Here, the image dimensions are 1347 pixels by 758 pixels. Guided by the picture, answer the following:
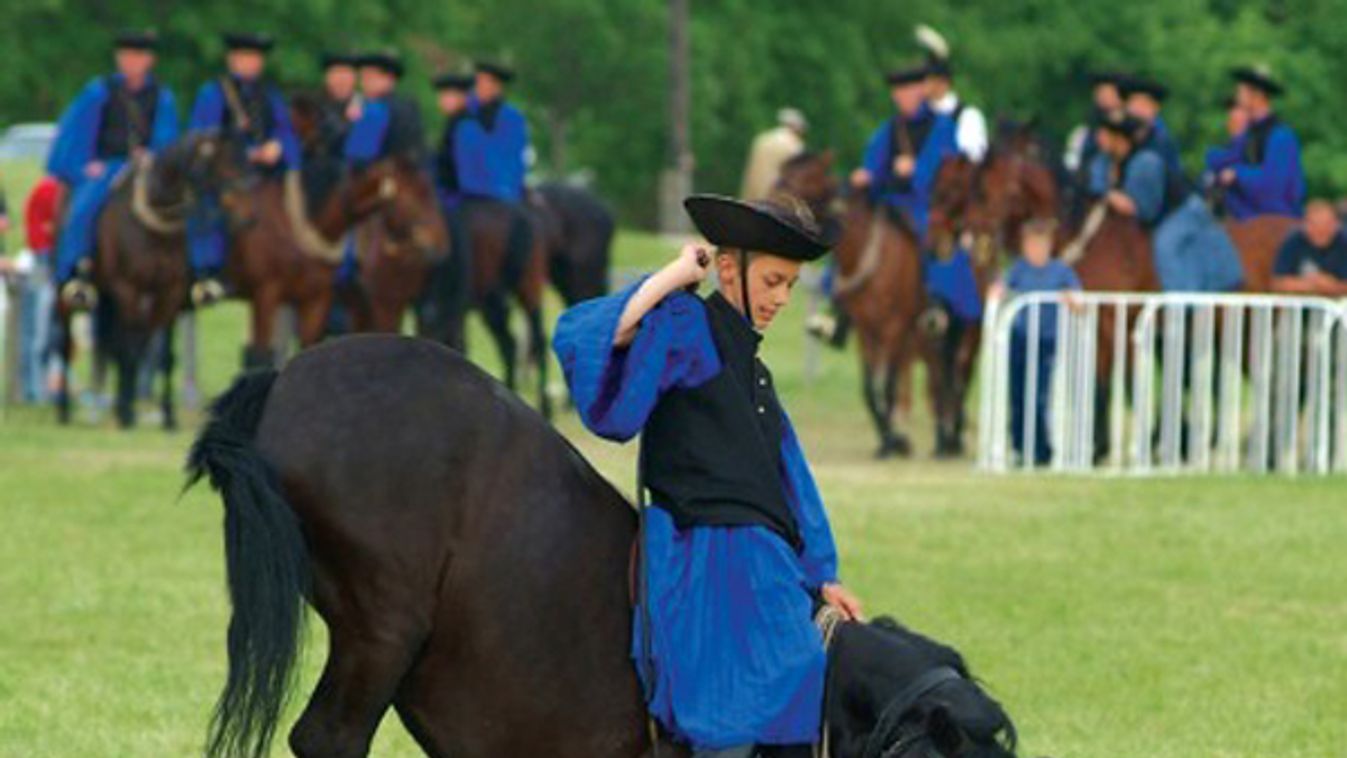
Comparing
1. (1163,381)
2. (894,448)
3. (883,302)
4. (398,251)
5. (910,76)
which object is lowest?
(894,448)

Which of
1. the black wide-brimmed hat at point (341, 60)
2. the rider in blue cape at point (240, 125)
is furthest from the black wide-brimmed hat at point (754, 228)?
the black wide-brimmed hat at point (341, 60)

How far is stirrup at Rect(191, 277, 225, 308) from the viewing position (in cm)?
2488

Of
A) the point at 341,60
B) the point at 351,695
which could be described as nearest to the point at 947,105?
the point at 341,60

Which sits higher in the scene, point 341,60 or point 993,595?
point 341,60

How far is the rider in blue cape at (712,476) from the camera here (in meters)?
8.55

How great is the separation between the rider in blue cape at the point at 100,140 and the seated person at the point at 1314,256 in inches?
284

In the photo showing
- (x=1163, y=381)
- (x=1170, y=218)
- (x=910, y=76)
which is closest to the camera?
(x=1163, y=381)

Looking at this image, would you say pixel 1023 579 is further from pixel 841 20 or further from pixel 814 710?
pixel 841 20

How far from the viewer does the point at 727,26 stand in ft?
193

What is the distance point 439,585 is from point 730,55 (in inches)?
1949

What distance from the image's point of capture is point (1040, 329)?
74.8 feet

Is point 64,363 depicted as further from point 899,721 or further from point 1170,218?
point 899,721

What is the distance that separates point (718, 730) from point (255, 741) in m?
1.27

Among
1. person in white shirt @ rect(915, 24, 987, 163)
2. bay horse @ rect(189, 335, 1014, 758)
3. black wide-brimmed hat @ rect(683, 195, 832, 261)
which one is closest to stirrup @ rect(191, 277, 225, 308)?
person in white shirt @ rect(915, 24, 987, 163)
